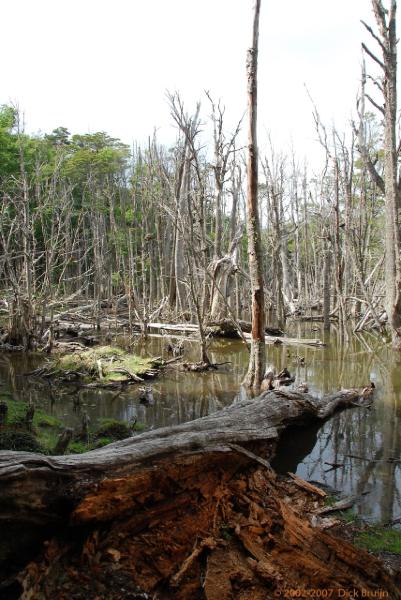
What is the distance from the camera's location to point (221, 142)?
1977 centimetres

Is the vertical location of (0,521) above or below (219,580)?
above

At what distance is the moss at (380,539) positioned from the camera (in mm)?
3982

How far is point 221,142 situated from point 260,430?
1621 cm

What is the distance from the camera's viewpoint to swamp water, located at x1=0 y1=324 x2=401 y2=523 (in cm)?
570

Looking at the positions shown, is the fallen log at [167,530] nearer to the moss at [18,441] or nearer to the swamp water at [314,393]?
the swamp water at [314,393]

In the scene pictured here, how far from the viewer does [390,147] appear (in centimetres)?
1180

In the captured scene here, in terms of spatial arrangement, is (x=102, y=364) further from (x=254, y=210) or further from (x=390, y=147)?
(x=390, y=147)

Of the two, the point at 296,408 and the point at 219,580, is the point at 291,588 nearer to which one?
the point at 219,580

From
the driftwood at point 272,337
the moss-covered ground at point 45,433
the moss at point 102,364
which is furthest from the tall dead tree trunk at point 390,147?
Result: the moss-covered ground at point 45,433

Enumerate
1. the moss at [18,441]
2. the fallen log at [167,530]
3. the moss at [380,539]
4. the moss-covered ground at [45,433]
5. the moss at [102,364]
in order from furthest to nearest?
the moss at [102,364]
the moss-covered ground at [45,433]
the moss at [18,441]
the moss at [380,539]
the fallen log at [167,530]

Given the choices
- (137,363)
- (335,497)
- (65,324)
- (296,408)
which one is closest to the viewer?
(335,497)

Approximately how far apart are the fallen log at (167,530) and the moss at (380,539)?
568mm

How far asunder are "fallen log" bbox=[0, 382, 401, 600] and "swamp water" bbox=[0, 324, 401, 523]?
1475mm

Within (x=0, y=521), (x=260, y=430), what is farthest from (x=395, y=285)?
(x=0, y=521)
